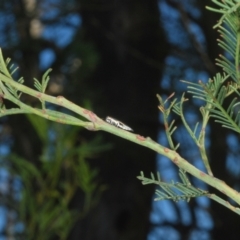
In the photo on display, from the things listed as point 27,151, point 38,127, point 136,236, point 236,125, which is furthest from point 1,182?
point 236,125

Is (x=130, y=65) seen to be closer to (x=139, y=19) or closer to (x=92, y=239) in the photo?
(x=139, y=19)

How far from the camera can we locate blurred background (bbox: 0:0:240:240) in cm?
160

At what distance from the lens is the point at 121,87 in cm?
187

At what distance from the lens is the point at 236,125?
1.23ft

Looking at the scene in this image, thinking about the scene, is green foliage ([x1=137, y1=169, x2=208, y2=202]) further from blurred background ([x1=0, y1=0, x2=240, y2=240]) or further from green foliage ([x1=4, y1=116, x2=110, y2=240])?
blurred background ([x1=0, y1=0, x2=240, y2=240])

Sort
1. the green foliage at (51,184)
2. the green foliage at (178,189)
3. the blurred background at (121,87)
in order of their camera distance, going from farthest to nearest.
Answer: the blurred background at (121,87), the green foliage at (51,184), the green foliage at (178,189)

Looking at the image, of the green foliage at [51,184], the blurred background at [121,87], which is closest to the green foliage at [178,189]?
the green foliage at [51,184]

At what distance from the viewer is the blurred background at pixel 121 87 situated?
160 centimetres

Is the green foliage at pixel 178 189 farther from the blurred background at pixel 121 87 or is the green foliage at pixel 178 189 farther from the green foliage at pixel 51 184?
the blurred background at pixel 121 87

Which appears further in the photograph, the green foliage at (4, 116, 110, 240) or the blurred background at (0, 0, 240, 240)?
the blurred background at (0, 0, 240, 240)

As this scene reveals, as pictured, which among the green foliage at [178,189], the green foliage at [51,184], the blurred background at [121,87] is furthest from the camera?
the blurred background at [121,87]

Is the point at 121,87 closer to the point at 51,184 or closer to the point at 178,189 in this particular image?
the point at 51,184

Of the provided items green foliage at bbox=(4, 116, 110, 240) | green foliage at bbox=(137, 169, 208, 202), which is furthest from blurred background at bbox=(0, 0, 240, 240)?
green foliage at bbox=(137, 169, 208, 202)

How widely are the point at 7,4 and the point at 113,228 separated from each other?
2.13ft
